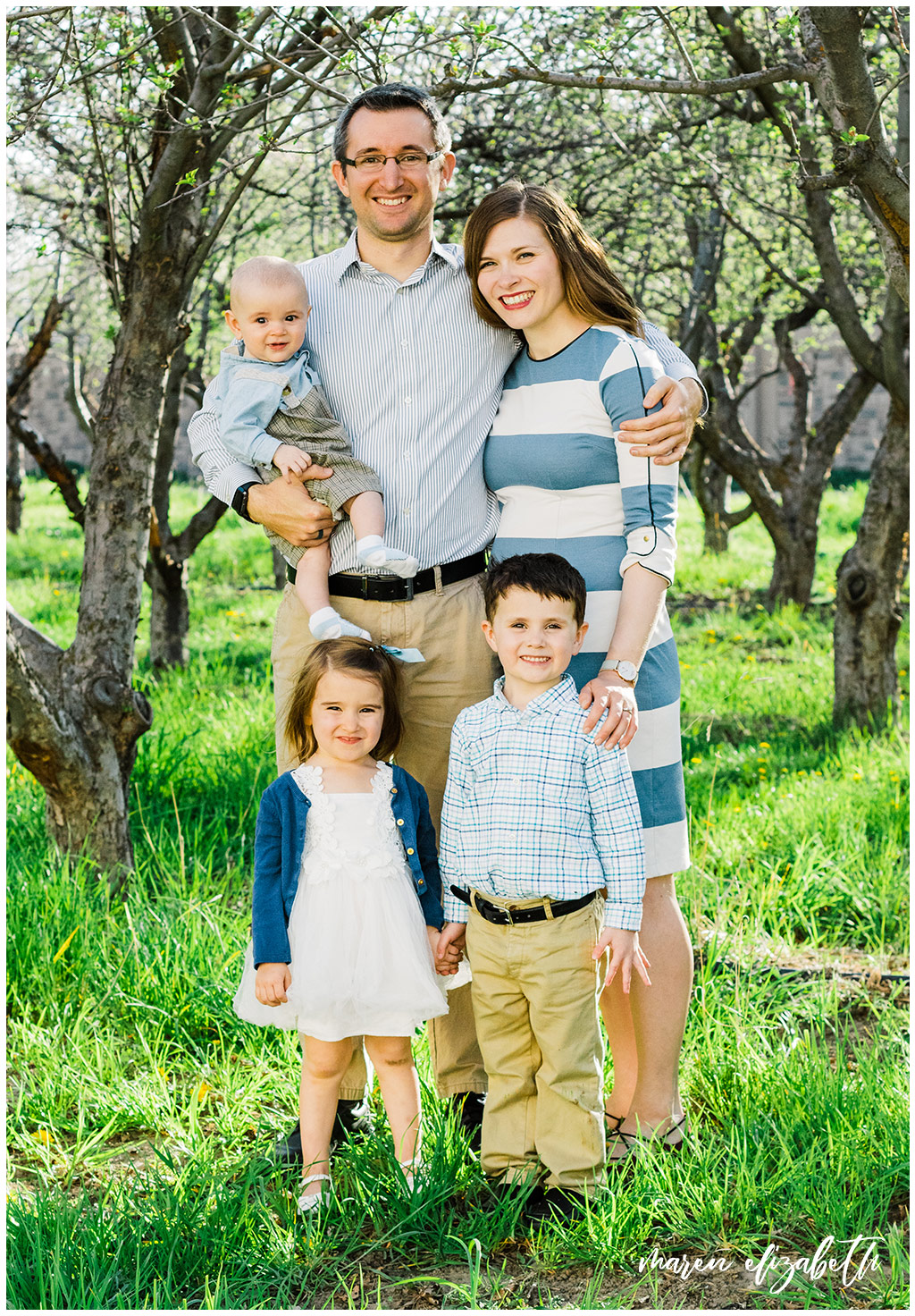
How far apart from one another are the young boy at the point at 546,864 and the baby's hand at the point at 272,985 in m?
0.39

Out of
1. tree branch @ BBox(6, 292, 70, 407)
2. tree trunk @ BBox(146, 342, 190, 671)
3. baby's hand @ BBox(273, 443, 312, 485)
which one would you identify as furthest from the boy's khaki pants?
tree trunk @ BBox(146, 342, 190, 671)

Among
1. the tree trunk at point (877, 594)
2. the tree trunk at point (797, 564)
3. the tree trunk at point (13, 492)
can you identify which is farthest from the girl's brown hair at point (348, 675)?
the tree trunk at point (13, 492)

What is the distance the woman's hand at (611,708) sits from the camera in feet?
7.41

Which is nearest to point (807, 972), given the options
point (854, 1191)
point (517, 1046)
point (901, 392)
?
point (854, 1191)

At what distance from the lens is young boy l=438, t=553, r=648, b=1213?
2258mm

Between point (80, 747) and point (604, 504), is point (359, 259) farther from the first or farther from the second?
point (80, 747)

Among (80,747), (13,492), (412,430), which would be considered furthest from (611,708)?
(13,492)

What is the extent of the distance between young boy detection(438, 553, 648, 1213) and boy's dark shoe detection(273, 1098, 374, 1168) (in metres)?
0.43

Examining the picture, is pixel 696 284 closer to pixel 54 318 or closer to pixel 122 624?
pixel 54 318

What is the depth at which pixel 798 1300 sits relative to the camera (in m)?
2.19

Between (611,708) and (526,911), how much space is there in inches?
17.7

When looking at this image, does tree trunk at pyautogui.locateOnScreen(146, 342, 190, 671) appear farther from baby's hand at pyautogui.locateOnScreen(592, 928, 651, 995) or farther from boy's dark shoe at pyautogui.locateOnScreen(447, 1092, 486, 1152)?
baby's hand at pyautogui.locateOnScreen(592, 928, 651, 995)

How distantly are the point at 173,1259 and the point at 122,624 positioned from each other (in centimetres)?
225

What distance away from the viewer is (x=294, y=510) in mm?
2498
